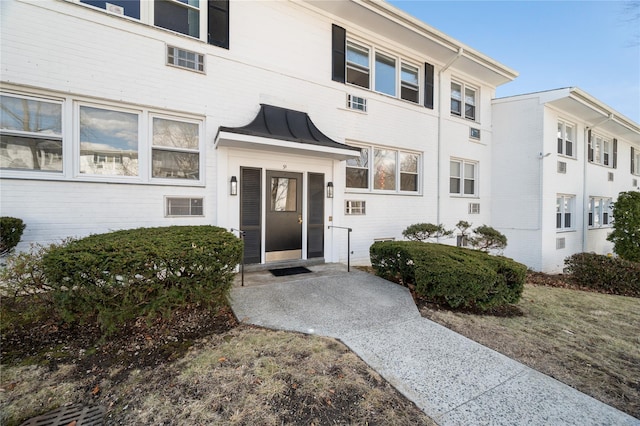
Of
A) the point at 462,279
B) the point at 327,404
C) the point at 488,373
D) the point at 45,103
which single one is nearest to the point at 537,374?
the point at 488,373

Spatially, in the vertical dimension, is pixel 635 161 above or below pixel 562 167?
above

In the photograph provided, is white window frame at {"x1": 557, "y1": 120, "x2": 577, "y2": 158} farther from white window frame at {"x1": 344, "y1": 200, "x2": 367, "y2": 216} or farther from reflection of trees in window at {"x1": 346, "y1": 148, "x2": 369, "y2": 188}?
white window frame at {"x1": 344, "y1": 200, "x2": 367, "y2": 216}

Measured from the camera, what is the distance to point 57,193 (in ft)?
14.9

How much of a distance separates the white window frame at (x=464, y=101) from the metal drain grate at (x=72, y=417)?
11419 millimetres

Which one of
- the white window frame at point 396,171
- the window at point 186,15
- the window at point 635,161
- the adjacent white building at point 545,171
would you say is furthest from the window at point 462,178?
the window at point 635,161

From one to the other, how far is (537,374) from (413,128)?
7.47 metres

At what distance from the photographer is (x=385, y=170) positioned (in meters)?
8.28

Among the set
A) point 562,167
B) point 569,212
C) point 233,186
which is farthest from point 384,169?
point 569,212

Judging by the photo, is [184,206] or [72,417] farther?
[184,206]

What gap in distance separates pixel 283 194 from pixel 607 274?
9464 millimetres

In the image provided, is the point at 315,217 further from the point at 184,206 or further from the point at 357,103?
the point at 357,103

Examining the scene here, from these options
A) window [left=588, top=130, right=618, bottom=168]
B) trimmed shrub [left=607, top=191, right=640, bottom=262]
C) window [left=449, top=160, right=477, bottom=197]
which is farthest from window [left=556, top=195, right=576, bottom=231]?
window [left=449, top=160, right=477, bottom=197]

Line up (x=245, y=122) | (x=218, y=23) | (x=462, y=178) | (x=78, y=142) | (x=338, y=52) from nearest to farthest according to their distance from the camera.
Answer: (x=78, y=142) → (x=218, y=23) → (x=245, y=122) → (x=338, y=52) → (x=462, y=178)

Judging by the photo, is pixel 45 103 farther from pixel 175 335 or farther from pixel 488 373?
pixel 488 373
